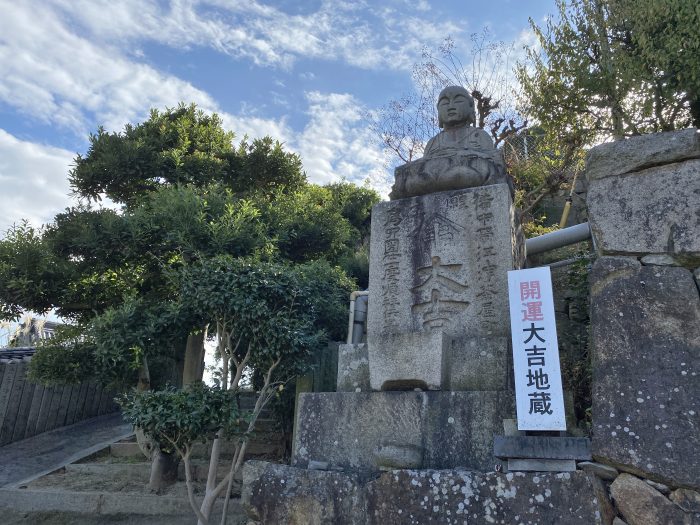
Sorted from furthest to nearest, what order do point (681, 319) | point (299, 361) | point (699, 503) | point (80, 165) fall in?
1. point (80, 165)
2. point (299, 361)
3. point (681, 319)
4. point (699, 503)

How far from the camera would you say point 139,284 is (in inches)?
346

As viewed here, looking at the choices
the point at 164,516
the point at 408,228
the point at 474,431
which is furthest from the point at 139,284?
the point at 474,431

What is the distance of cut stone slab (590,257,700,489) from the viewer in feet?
10.4

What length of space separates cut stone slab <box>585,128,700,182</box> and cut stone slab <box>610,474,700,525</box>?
219cm

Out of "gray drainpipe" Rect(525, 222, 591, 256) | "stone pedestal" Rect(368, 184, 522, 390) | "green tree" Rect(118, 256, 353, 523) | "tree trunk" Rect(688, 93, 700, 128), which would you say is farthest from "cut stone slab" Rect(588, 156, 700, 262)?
"tree trunk" Rect(688, 93, 700, 128)

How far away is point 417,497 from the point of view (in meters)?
3.49

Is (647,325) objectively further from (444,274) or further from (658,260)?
(444,274)

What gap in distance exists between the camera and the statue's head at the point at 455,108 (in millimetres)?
5949

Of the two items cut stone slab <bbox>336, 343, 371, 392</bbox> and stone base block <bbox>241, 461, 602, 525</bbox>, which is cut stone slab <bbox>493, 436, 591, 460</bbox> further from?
cut stone slab <bbox>336, 343, 371, 392</bbox>

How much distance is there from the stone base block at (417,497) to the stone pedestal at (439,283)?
34.6 inches

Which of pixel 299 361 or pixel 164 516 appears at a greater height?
pixel 299 361

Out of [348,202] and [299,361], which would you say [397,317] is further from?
[348,202]

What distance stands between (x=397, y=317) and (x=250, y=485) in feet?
6.30

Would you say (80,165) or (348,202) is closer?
(80,165)
